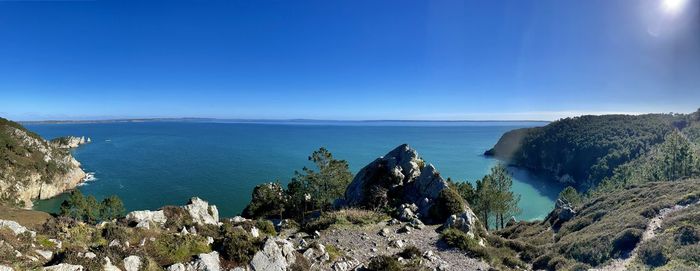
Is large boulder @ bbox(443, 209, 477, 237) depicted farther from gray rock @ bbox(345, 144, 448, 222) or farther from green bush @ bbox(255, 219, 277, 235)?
green bush @ bbox(255, 219, 277, 235)

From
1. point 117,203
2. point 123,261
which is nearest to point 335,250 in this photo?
point 123,261

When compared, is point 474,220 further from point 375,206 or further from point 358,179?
point 358,179

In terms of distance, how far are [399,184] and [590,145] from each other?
148m

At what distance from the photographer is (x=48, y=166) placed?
339 feet

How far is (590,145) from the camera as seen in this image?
485 feet

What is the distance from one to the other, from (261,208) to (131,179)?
8103 centimetres

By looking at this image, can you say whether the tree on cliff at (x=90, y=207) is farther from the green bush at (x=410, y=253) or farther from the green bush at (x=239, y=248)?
the green bush at (x=410, y=253)

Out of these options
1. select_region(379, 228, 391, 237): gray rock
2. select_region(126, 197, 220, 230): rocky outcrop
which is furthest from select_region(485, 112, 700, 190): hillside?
select_region(126, 197, 220, 230): rocky outcrop

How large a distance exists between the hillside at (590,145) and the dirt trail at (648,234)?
104062 millimetres

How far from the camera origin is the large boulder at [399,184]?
36.9 metres

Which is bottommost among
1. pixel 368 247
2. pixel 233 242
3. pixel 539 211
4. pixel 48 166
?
pixel 539 211

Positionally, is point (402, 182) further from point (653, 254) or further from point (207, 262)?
point (207, 262)

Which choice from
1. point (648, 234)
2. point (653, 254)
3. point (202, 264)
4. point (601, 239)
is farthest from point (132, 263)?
point (648, 234)

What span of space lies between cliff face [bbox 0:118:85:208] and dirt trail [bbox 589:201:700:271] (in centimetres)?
11174
